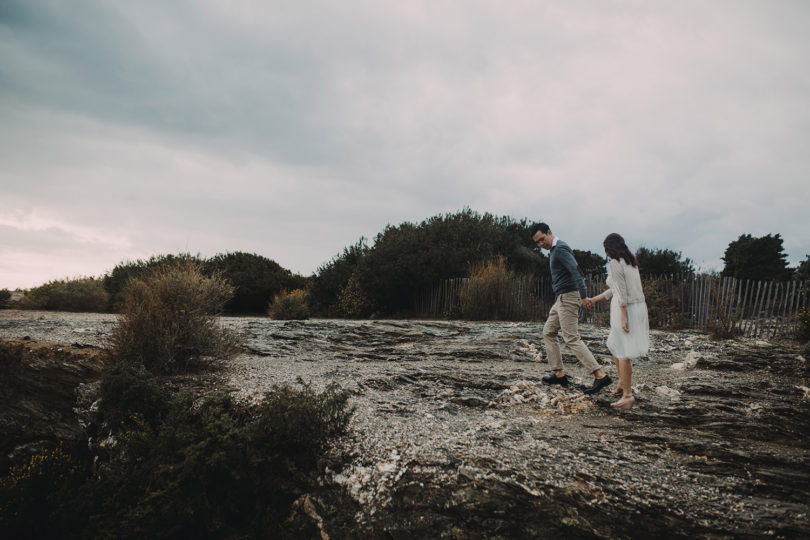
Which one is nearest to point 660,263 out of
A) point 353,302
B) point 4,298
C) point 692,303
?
point 692,303

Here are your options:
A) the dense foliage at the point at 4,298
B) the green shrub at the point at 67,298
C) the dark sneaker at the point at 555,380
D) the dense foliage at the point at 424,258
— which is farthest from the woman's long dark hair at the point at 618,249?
the dense foliage at the point at 4,298

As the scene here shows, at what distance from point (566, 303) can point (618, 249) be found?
36.6 inches

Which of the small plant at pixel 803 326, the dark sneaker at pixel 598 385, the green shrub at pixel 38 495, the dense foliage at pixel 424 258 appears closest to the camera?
the green shrub at pixel 38 495

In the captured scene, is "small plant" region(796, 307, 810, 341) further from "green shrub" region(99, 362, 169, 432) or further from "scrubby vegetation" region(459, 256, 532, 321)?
"green shrub" region(99, 362, 169, 432)

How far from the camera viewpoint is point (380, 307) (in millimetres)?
17672

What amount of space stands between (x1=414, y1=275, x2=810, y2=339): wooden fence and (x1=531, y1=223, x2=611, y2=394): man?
690cm

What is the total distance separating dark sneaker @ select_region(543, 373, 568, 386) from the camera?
217 inches

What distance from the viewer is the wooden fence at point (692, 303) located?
36.8 ft

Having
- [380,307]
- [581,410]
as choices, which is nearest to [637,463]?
[581,410]

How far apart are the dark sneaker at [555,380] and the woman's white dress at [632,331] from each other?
3.18ft

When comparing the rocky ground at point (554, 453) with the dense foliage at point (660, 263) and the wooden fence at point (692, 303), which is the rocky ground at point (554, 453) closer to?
the wooden fence at point (692, 303)

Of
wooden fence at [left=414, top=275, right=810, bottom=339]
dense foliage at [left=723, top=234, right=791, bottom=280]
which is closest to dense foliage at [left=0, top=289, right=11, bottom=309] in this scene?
wooden fence at [left=414, top=275, right=810, bottom=339]

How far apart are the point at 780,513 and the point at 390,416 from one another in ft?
9.83

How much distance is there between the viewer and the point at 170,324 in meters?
5.81
